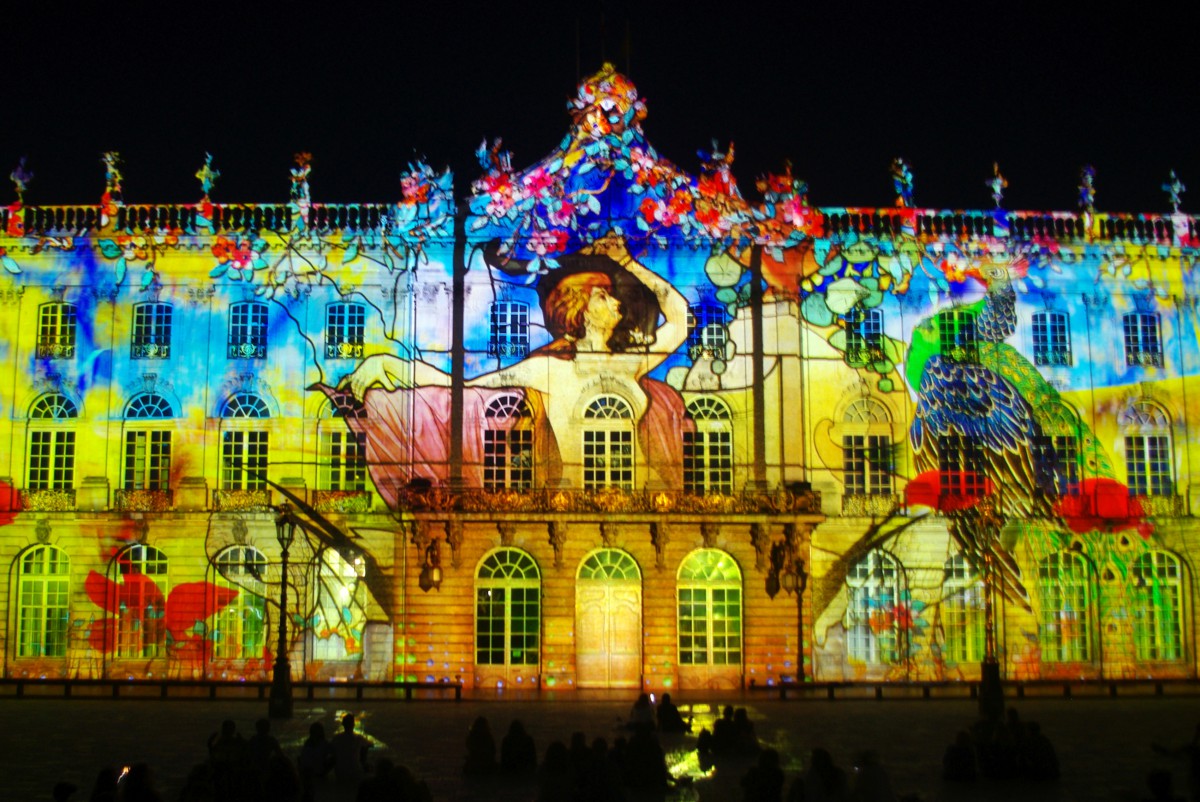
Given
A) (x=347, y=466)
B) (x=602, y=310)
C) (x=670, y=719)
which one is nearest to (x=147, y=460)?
(x=347, y=466)

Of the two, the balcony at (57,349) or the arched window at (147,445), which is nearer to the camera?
the arched window at (147,445)

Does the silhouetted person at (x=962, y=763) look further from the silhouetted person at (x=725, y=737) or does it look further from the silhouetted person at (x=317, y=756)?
the silhouetted person at (x=317, y=756)

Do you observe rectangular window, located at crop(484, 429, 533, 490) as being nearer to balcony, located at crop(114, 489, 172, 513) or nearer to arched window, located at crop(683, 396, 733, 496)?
arched window, located at crop(683, 396, 733, 496)

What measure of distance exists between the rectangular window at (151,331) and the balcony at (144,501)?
12.5ft

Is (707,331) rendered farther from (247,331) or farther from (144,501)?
(144,501)

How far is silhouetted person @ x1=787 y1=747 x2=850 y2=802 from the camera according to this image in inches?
560

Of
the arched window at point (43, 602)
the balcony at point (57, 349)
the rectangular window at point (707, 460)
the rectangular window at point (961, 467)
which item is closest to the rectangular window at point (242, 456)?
the arched window at point (43, 602)

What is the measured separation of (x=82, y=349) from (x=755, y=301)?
733 inches

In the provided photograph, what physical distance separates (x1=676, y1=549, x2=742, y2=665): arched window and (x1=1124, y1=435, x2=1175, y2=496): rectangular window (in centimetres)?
1162

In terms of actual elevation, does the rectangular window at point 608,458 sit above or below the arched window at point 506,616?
above

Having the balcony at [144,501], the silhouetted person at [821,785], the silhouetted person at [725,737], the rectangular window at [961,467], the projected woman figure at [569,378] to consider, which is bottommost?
the silhouetted person at [725,737]

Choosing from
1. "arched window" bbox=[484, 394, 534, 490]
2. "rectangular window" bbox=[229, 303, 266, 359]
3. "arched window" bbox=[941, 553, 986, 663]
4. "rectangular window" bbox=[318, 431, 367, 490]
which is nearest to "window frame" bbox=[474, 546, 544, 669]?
"arched window" bbox=[484, 394, 534, 490]

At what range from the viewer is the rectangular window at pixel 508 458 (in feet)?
120

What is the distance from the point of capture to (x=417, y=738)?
2347cm
